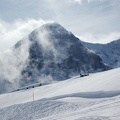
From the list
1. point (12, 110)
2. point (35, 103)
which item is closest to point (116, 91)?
point (35, 103)

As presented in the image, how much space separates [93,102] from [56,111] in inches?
101

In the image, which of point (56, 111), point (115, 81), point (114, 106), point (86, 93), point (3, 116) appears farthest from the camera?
point (115, 81)

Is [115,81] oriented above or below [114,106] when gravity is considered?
above

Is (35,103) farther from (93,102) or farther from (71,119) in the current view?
(71,119)

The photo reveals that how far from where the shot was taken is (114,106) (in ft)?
57.8

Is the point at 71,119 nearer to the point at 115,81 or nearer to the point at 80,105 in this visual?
the point at 80,105

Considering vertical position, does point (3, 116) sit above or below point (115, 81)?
below

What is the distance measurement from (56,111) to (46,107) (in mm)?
1410

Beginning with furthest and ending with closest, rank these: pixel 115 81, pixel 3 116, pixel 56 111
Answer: pixel 115 81
pixel 3 116
pixel 56 111

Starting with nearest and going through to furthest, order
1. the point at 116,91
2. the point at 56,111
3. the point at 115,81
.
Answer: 1. the point at 56,111
2. the point at 116,91
3. the point at 115,81

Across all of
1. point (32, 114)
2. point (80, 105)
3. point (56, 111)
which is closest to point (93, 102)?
point (80, 105)

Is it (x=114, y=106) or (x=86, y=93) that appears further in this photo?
(x=86, y=93)

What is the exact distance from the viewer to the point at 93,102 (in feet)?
68.3

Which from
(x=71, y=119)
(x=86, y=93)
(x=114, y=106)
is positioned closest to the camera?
(x=71, y=119)
